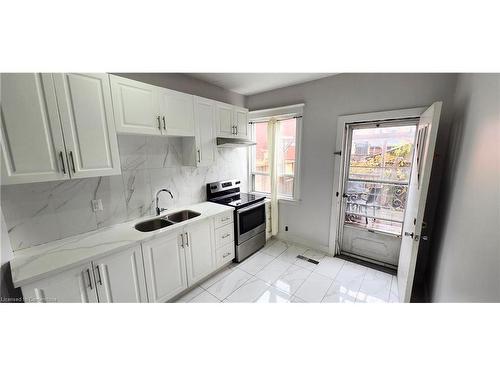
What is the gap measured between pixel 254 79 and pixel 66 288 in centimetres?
276

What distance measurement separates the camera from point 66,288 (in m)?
1.23

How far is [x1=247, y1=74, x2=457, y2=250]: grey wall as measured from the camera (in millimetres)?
1836

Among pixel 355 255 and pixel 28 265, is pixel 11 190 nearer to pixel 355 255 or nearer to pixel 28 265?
pixel 28 265

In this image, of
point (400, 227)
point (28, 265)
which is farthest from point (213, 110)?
point (400, 227)

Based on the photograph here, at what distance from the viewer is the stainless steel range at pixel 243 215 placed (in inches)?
97.8

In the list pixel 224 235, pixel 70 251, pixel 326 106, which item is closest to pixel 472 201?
pixel 326 106

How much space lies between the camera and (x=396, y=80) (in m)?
1.97

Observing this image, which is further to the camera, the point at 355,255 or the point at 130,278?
the point at 355,255

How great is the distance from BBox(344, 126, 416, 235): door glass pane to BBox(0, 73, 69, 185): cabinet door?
2.95 metres
